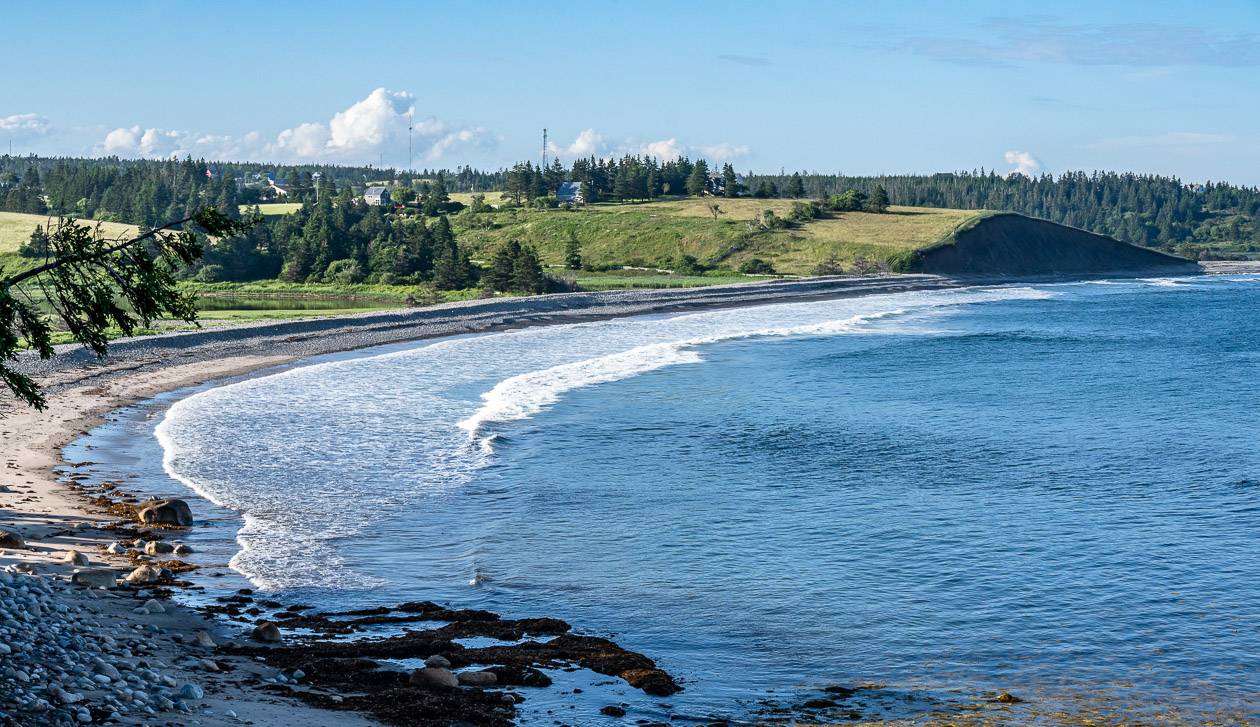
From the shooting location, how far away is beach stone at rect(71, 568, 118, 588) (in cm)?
1791

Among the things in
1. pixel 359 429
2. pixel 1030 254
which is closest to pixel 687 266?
pixel 1030 254

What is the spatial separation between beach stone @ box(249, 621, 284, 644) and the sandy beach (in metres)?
0.23

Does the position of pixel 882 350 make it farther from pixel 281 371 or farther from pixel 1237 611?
pixel 1237 611

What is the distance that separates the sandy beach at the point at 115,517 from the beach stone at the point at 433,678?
4.58ft

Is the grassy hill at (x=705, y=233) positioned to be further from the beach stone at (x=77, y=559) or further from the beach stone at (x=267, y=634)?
the beach stone at (x=267, y=634)

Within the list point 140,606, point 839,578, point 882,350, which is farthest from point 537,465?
point 882,350

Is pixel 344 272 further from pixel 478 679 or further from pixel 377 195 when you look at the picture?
pixel 478 679

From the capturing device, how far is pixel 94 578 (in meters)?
18.2

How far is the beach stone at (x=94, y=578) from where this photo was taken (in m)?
17.9

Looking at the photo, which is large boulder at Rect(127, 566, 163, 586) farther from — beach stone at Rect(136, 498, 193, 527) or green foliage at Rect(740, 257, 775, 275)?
green foliage at Rect(740, 257, 775, 275)

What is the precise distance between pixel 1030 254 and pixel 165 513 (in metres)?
148

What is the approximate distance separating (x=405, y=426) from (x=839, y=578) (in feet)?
63.4

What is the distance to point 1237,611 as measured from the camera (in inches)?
757

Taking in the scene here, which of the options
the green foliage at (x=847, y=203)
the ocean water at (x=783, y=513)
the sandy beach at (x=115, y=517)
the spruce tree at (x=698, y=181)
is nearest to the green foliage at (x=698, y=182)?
the spruce tree at (x=698, y=181)
